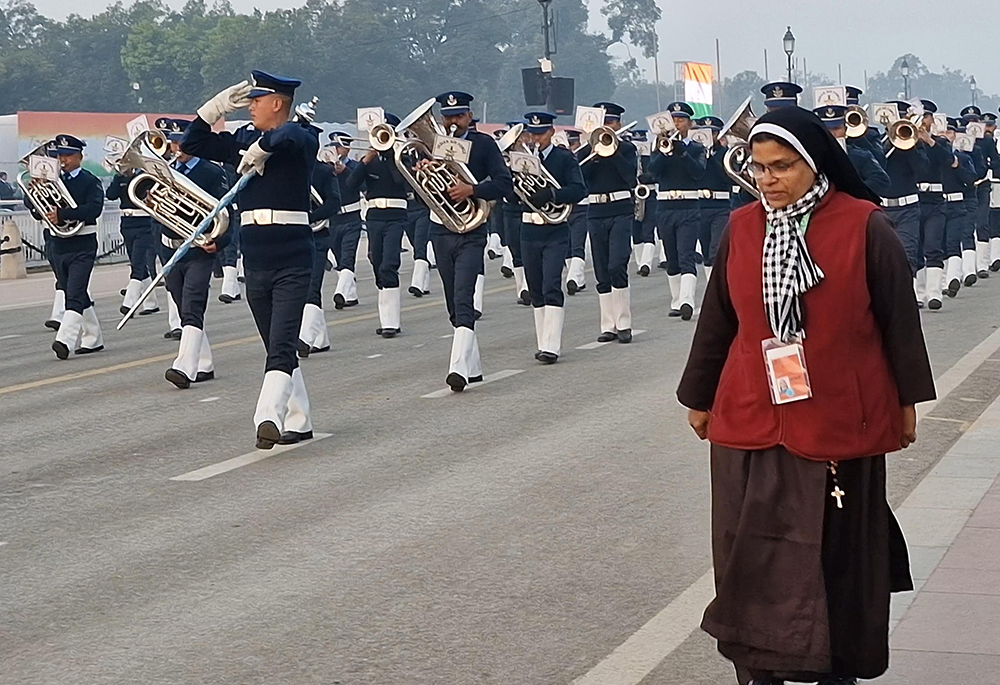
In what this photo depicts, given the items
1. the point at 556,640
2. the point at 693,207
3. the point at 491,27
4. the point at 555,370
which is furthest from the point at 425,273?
the point at 491,27

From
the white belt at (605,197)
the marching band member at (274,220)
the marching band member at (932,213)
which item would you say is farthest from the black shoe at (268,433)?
the marching band member at (932,213)

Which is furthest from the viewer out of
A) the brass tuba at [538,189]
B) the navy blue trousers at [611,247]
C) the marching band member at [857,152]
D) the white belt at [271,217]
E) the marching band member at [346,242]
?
the marching band member at [346,242]

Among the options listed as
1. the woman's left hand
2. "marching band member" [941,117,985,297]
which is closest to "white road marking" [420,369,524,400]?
"marching band member" [941,117,985,297]

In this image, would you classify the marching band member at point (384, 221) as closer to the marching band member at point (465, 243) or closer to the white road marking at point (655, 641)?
the marching band member at point (465, 243)

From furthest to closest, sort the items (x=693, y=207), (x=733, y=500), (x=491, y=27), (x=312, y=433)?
1. (x=491, y=27)
2. (x=693, y=207)
3. (x=312, y=433)
4. (x=733, y=500)

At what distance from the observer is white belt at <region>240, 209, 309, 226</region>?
10.6 meters

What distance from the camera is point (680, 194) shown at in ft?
60.8

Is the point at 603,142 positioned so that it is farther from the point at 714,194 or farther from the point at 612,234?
the point at 714,194

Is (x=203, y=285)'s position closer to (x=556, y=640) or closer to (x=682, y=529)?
(x=682, y=529)

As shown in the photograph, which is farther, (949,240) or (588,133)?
(949,240)

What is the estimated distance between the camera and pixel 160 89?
97.2m

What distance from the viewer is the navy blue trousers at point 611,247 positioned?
52.9ft

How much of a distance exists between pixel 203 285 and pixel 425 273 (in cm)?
964

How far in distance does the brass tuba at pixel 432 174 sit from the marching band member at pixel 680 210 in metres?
5.72
